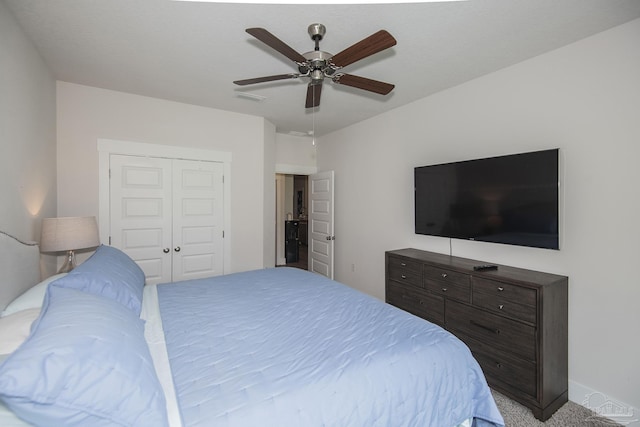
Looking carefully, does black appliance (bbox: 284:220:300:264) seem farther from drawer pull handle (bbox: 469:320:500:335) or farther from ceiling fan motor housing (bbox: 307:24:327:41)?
ceiling fan motor housing (bbox: 307:24:327:41)

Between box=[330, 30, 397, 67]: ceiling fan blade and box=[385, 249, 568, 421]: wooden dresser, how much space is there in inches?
74.6

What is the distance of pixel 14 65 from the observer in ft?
6.39

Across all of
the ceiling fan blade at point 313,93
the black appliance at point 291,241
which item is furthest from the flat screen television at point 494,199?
the black appliance at point 291,241

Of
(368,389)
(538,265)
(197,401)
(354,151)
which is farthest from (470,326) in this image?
(354,151)

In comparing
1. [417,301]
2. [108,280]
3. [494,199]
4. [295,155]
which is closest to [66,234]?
[108,280]

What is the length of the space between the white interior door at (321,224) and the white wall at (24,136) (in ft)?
11.6

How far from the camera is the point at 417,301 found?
2932 mm

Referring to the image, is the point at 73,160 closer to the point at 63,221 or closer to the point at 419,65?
the point at 63,221

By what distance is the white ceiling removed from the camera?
1870 millimetres

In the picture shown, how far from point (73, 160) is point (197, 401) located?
3.31 meters

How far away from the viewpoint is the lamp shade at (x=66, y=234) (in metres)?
2.34

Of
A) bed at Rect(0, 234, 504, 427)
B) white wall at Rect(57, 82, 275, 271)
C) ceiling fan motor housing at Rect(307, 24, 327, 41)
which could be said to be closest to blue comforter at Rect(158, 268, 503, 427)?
bed at Rect(0, 234, 504, 427)

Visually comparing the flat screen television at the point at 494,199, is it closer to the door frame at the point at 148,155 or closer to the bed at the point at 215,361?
the bed at the point at 215,361

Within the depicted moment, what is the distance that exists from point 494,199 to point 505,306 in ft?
3.06
